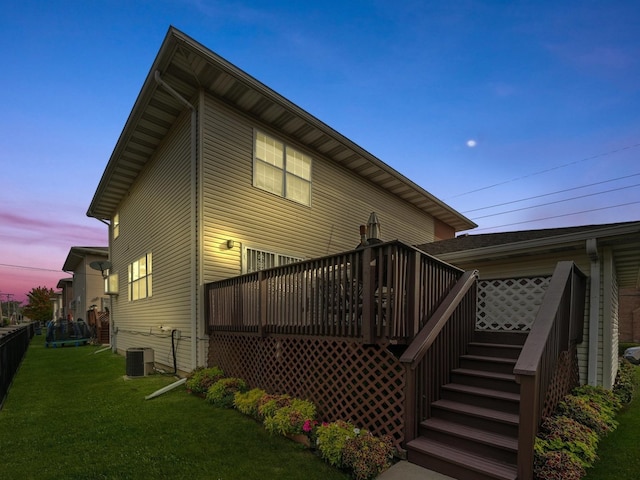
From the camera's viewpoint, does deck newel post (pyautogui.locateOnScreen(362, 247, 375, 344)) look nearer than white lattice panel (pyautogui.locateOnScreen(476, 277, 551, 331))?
Yes

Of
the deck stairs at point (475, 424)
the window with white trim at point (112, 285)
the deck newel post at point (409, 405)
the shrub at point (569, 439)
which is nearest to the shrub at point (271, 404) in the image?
the deck newel post at point (409, 405)

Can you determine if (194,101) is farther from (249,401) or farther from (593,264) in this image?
(593,264)

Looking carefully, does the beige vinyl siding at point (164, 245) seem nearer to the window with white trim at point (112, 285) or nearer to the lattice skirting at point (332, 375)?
the window with white trim at point (112, 285)

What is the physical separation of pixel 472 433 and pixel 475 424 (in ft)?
0.61

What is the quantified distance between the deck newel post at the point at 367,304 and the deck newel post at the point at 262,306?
2181 mm

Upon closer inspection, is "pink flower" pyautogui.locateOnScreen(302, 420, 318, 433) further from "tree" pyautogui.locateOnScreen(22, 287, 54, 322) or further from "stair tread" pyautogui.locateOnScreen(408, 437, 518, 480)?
"tree" pyautogui.locateOnScreen(22, 287, 54, 322)

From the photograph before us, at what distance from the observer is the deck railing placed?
3.94 metres

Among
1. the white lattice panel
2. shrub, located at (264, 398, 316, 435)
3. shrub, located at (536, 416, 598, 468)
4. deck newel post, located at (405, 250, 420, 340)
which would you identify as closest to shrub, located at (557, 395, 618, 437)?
shrub, located at (536, 416, 598, 468)

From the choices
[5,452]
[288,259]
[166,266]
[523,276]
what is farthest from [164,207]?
[523,276]

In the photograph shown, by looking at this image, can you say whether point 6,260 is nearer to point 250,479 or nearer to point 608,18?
point 250,479

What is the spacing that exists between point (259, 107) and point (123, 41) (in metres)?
5.12

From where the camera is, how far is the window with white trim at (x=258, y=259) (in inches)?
303

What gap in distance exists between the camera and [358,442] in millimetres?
3447

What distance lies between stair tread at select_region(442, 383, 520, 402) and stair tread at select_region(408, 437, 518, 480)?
0.73 m
